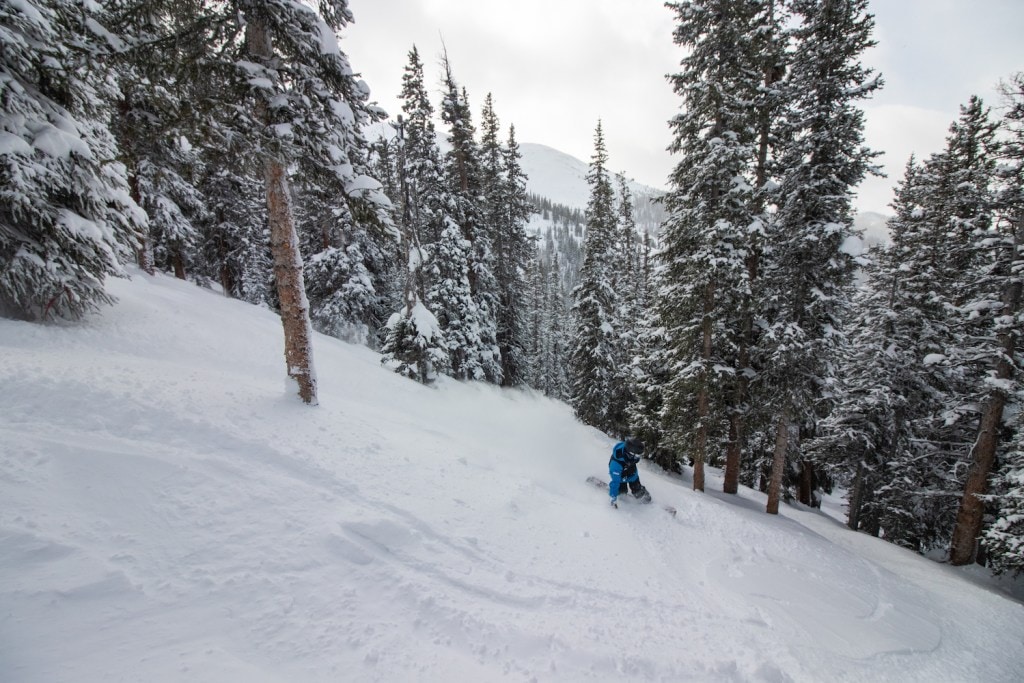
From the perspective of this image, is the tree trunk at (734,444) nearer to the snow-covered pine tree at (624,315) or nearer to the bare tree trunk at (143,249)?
the snow-covered pine tree at (624,315)

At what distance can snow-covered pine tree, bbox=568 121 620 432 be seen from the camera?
23625mm

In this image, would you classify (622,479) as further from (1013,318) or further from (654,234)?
(1013,318)

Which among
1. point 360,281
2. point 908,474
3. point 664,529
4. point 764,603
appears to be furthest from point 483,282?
point 908,474

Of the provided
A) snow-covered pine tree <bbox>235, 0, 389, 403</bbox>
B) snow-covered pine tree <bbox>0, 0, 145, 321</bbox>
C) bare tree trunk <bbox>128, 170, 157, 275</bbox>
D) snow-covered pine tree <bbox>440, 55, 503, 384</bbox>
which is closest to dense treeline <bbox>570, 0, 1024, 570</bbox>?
snow-covered pine tree <bbox>440, 55, 503, 384</bbox>

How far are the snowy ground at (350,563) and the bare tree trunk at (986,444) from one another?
357cm

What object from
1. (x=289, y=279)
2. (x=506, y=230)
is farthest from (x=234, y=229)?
(x=289, y=279)

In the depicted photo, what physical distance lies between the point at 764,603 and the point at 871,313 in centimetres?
1874

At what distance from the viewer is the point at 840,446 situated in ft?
65.3

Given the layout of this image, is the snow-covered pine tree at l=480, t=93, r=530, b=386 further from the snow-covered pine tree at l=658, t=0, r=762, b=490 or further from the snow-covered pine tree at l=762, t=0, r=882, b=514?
the snow-covered pine tree at l=762, t=0, r=882, b=514

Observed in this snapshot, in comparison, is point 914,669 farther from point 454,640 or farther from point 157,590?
point 157,590

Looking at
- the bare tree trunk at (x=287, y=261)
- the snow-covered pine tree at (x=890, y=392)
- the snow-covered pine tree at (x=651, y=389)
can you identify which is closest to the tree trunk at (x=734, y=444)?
the snow-covered pine tree at (x=651, y=389)

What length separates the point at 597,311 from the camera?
24.0 m

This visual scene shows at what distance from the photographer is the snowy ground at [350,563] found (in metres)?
3.53

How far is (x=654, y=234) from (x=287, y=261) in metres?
13.0
